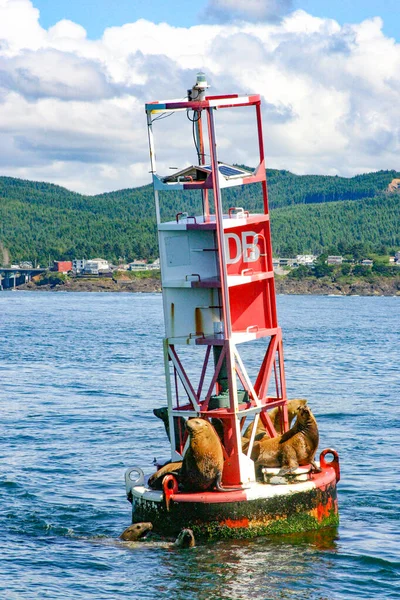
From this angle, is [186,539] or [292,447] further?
[292,447]

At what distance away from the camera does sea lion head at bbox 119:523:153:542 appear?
73.0 feet

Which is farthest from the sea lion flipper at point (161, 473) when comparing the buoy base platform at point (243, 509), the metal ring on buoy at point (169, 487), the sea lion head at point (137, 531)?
the sea lion head at point (137, 531)

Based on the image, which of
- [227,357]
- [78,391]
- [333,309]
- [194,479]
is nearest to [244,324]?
[227,357]

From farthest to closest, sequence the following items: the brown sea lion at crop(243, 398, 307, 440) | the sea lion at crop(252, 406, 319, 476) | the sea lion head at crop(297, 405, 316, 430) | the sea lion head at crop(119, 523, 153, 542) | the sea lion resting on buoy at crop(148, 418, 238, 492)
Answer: the brown sea lion at crop(243, 398, 307, 440), the sea lion head at crop(297, 405, 316, 430), the sea lion at crop(252, 406, 319, 476), the sea lion head at crop(119, 523, 153, 542), the sea lion resting on buoy at crop(148, 418, 238, 492)

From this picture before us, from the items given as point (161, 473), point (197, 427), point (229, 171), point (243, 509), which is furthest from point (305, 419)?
point (229, 171)

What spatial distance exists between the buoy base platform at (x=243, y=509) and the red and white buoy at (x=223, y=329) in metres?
0.02

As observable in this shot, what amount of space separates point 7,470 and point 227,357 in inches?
476

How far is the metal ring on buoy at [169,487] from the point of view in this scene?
21672 millimetres

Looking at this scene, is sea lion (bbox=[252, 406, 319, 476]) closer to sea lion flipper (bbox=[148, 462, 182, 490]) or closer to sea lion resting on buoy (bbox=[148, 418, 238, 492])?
sea lion resting on buoy (bbox=[148, 418, 238, 492])

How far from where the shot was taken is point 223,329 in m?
Answer: 22.2

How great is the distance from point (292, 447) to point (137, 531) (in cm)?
A: 376

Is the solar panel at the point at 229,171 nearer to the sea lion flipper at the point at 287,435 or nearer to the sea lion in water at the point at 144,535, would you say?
the sea lion flipper at the point at 287,435


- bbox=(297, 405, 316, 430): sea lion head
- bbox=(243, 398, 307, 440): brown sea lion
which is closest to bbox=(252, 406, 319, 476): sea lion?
bbox=(297, 405, 316, 430): sea lion head

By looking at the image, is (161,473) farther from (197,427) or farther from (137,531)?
(197,427)
